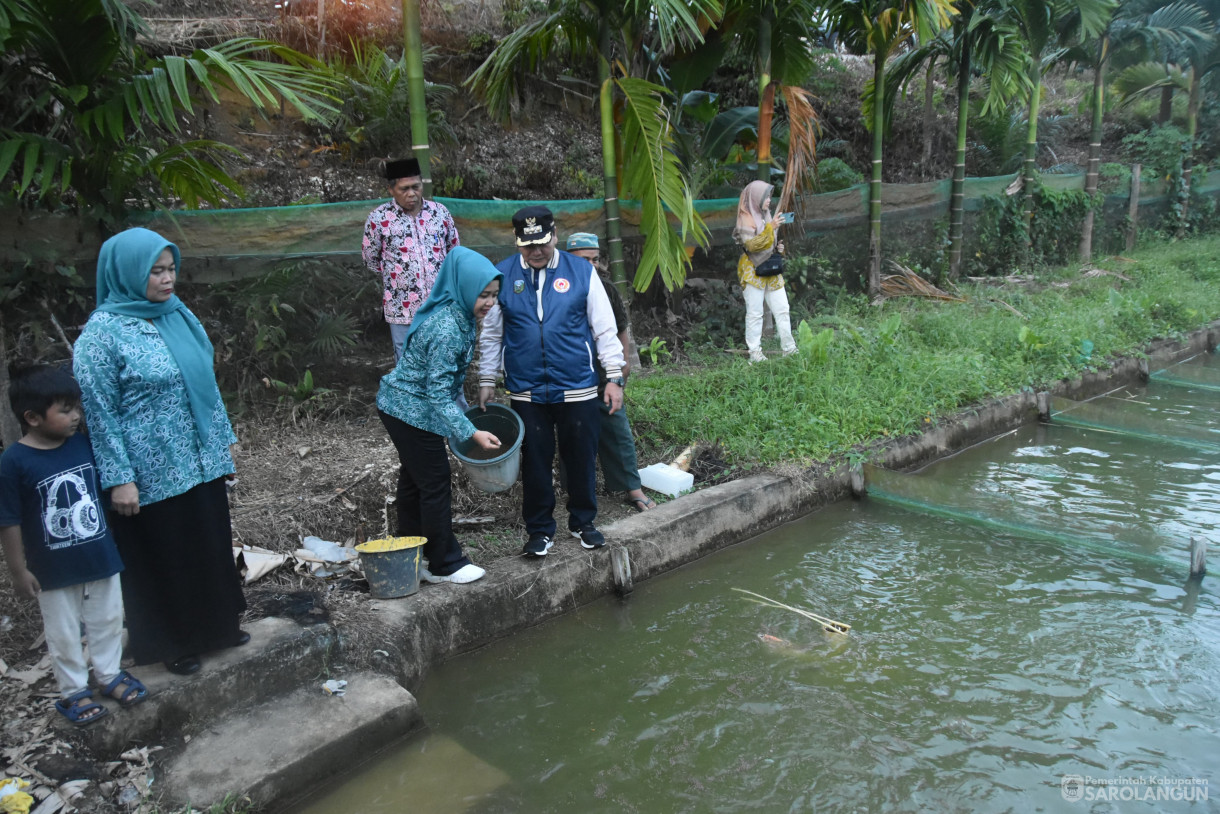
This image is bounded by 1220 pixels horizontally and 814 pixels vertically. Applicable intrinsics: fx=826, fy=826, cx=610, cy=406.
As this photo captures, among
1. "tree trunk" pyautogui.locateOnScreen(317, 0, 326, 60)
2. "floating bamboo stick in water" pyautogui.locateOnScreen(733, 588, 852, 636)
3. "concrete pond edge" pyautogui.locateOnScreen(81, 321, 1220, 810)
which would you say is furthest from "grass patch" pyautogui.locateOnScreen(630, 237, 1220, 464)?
"tree trunk" pyautogui.locateOnScreen(317, 0, 326, 60)

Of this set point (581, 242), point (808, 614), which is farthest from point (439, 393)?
point (808, 614)

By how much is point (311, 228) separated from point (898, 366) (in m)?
4.79

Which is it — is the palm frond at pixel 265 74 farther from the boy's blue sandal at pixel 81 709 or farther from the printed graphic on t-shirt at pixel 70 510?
the boy's blue sandal at pixel 81 709

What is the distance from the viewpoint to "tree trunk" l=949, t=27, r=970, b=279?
34.5 feet

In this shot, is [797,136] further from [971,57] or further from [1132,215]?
[1132,215]

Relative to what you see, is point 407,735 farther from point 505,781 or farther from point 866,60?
point 866,60

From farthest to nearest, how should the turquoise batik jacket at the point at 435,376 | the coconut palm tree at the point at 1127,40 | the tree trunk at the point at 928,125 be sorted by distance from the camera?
the tree trunk at the point at 928,125 → the coconut palm tree at the point at 1127,40 → the turquoise batik jacket at the point at 435,376

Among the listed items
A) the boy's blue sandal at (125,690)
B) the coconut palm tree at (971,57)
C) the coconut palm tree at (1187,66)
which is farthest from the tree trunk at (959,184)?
the boy's blue sandal at (125,690)

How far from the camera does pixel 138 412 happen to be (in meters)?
2.94

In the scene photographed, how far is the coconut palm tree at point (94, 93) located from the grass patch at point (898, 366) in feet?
10.6

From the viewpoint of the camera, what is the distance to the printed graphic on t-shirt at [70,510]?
8.89 ft

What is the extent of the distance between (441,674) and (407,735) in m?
0.48

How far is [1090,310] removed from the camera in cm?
933

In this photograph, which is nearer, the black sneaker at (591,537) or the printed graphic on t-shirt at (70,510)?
the printed graphic on t-shirt at (70,510)
